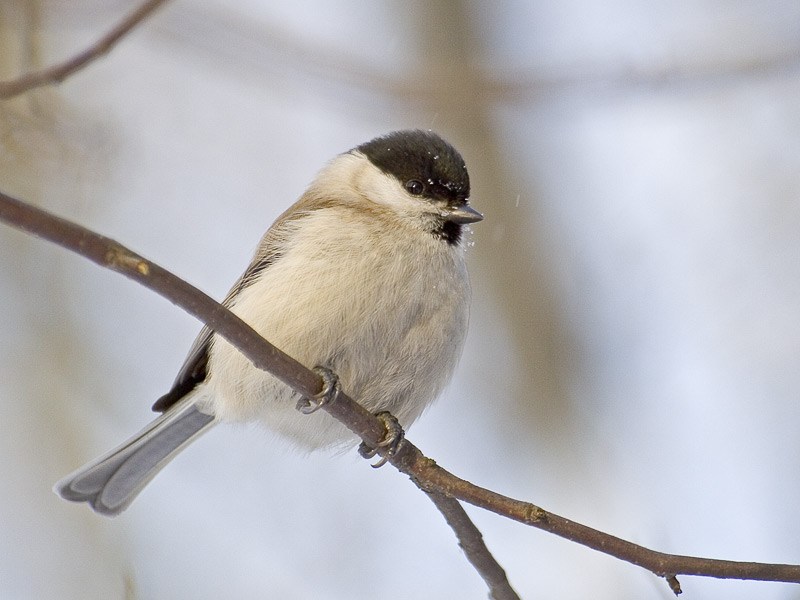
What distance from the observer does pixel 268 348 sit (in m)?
1.78

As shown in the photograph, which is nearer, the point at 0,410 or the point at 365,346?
the point at 365,346

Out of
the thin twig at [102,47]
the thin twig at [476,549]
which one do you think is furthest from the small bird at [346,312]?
the thin twig at [102,47]

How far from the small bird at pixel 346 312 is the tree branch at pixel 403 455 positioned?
0.39 meters

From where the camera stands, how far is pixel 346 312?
8.11ft

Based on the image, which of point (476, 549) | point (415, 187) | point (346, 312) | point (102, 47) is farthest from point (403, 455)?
point (102, 47)

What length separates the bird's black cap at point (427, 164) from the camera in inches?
116

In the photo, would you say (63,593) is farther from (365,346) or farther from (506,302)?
(506,302)

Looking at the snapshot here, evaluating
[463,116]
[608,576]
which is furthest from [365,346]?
[463,116]

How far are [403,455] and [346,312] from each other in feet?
1.56

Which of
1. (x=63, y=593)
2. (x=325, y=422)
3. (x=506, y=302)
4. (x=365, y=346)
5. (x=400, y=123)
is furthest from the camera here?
(x=506, y=302)

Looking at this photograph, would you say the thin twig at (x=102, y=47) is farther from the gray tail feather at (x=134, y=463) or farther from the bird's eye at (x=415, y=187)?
the gray tail feather at (x=134, y=463)

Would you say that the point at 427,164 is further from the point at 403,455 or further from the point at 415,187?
the point at 403,455

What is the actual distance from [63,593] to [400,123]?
106 inches

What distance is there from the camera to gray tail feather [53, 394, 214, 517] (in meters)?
2.88
